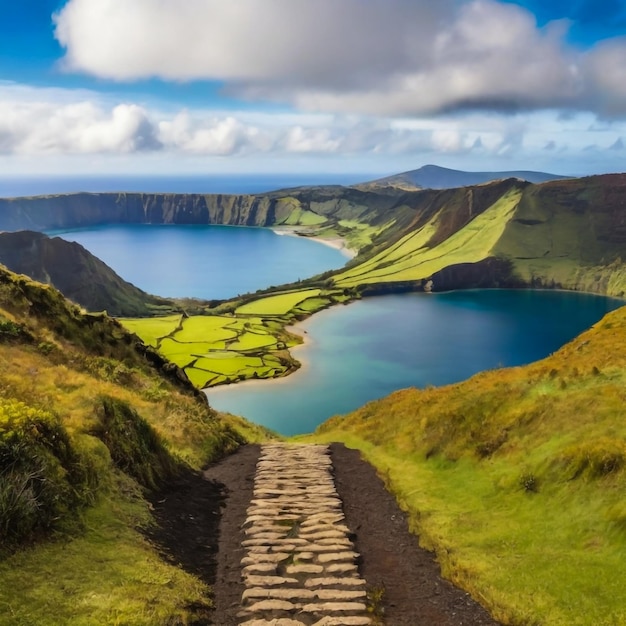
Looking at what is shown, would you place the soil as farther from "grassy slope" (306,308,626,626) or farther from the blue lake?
the blue lake

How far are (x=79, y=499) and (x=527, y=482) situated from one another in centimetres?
1413

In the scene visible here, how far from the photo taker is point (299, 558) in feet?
51.5

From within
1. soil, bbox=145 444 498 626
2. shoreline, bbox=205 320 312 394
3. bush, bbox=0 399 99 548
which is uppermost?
bush, bbox=0 399 99 548

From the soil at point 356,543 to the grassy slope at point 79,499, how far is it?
727mm

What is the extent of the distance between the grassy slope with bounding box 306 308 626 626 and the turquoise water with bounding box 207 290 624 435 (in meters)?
59.2

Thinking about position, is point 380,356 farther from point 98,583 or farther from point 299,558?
point 98,583

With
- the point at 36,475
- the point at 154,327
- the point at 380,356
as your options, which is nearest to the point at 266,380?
the point at 380,356

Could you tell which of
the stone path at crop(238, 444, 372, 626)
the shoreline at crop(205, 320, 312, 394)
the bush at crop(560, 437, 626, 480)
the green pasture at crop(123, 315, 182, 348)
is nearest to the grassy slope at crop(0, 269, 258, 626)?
the stone path at crop(238, 444, 372, 626)

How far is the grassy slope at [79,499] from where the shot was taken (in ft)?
37.4

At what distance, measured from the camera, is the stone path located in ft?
42.6

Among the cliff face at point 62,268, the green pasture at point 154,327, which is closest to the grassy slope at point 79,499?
the green pasture at point 154,327

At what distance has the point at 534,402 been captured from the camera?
77.4 feet

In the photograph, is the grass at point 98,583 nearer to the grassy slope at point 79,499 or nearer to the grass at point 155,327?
the grassy slope at point 79,499

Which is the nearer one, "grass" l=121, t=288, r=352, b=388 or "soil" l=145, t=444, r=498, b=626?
"soil" l=145, t=444, r=498, b=626
